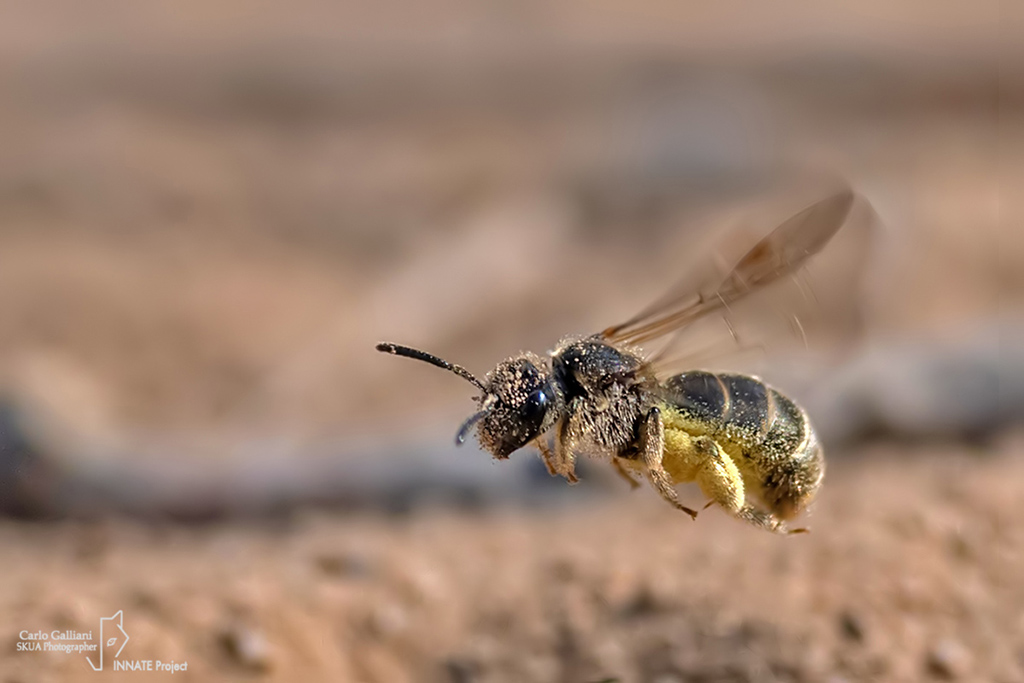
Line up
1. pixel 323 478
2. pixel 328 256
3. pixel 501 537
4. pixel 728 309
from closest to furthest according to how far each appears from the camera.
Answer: pixel 728 309 → pixel 501 537 → pixel 323 478 → pixel 328 256

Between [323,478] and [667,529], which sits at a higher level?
[323,478]

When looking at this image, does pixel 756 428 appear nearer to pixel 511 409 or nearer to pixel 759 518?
pixel 759 518

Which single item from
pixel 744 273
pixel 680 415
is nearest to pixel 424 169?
pixel 744 273

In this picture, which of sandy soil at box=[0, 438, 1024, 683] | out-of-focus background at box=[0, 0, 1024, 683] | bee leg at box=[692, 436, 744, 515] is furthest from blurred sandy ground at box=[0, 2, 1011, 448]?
bee leg at box=[692, 436, 744, 515]

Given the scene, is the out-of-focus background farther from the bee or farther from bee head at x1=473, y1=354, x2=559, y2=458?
bee head at x1=473, y1=354, x2=559, y2=458

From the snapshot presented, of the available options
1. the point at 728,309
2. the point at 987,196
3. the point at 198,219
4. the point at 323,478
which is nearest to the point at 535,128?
the point at 198,219

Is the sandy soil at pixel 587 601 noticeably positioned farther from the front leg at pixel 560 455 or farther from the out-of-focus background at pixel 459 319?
the front leg at pixel 560 455

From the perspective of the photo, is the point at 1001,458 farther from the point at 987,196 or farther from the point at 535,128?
the point at 535,128

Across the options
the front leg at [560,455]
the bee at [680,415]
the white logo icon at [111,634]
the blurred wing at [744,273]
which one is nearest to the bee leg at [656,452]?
the bee at [680,415]
